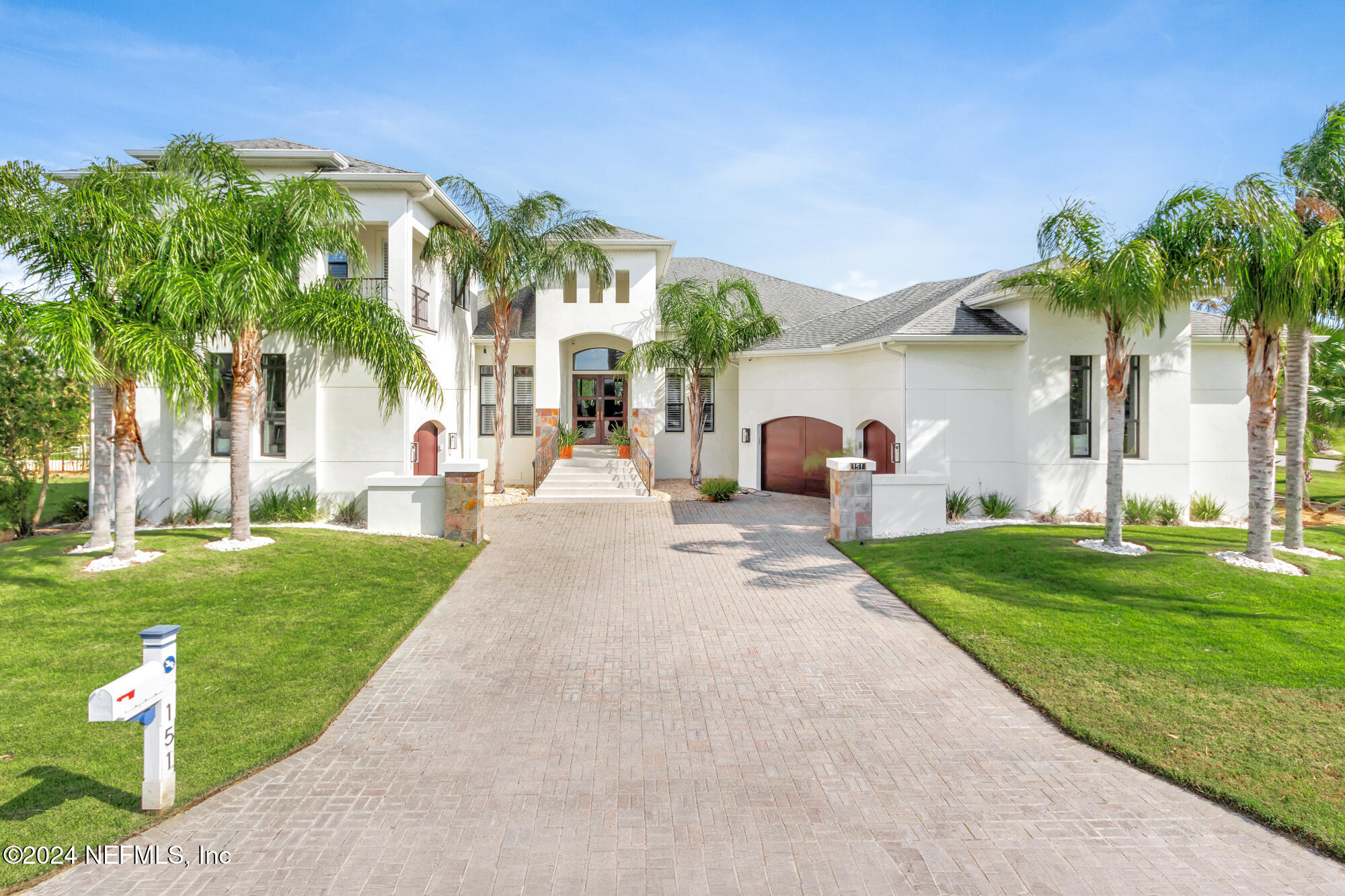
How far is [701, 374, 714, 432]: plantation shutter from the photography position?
2173 centimetres

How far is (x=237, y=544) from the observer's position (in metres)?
11.2

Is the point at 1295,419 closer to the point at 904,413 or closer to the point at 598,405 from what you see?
the point at 904,413

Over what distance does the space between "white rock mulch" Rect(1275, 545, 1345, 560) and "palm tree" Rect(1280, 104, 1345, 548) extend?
77 millimetres

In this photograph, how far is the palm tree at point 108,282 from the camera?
352 inches

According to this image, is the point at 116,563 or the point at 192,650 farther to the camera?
the point at 116,563

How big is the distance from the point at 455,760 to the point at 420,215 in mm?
14121

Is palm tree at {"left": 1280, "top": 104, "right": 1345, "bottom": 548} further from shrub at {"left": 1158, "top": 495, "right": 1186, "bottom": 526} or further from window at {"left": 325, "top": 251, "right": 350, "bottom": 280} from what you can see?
window at {"left": 325, "top": 251, "right": 350, "bottom": 280}

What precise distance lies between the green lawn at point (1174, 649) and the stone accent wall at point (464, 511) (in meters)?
6.79

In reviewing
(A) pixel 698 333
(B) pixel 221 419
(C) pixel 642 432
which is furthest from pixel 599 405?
(B) pixel 221 419

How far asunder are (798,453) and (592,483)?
5880mm

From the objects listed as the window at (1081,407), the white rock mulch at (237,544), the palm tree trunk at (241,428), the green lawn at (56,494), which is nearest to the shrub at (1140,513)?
the window at (1081,407)

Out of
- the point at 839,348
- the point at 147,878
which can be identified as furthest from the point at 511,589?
the point at 839,348

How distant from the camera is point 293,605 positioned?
28.5 feet

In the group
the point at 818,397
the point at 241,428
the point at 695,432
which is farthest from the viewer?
the point at 695,432
